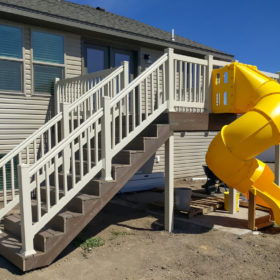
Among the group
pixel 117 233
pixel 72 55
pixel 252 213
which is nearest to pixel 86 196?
pixel 117 233

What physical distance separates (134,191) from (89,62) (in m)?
4.28

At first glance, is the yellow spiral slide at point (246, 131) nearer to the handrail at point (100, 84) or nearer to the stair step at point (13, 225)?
the handrail at point (100, 84)

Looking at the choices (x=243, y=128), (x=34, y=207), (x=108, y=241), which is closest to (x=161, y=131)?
(x=243, y=128)

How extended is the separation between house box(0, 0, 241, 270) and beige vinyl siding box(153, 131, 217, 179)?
0.06 m

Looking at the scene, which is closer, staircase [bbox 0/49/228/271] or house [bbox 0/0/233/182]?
staircase [bbox 0/49/228/271]

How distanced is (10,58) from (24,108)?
48.0 inches

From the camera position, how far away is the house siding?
7.20 meters

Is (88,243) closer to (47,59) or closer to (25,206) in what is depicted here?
(25,206)

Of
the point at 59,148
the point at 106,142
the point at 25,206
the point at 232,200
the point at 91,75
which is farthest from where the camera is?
the point at 232,200

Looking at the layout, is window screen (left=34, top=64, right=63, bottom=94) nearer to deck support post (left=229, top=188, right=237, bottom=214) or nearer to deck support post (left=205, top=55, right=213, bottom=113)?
deck support post (left=205, top=55, right=213, bottom=113)

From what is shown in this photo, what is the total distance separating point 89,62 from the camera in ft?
28.5

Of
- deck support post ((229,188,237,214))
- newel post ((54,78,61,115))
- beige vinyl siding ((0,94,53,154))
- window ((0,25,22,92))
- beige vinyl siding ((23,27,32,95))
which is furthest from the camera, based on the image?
newel post ((54,78,61,115))

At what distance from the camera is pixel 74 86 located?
23.3ft

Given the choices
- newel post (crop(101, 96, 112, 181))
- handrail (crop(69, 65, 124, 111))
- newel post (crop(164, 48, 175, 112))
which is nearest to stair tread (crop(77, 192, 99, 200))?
newel post (crop(101, 96, 112, 181))
